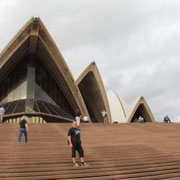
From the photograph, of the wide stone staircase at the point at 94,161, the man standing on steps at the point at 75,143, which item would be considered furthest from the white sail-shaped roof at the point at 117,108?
the man standing on steps at the point at 75,143

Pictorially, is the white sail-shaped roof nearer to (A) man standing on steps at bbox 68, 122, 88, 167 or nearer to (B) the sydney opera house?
(B) the sydney opera house

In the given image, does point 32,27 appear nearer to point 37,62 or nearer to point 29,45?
point 29,45

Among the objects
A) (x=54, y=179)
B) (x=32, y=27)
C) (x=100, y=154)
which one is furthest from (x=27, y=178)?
(x=32, y=27)

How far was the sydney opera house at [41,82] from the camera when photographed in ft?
72.4

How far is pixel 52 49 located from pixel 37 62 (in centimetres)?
396

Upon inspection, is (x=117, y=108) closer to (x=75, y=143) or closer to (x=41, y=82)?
(x=41, y=82)

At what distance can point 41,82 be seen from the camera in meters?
26.2

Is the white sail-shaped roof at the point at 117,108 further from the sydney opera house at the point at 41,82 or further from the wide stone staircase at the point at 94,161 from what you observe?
the wide stone staircase at the point at 94,161

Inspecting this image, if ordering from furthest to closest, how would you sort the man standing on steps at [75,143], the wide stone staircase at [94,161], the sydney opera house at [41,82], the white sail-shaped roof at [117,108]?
the white sail-shaped roof at [117,108] → the sydney opera house at [41,82] → the man standing on steps at [75,143] → the wide stone staircase at [94,161]

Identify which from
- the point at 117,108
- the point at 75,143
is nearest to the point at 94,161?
the point at 75,143

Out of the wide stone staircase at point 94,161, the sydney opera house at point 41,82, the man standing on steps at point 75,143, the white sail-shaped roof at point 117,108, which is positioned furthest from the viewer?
the white sail-shaped roof at point 117,108

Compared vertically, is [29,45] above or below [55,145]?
above

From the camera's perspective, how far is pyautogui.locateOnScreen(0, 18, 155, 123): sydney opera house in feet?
72.4

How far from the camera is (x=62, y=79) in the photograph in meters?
25.3
